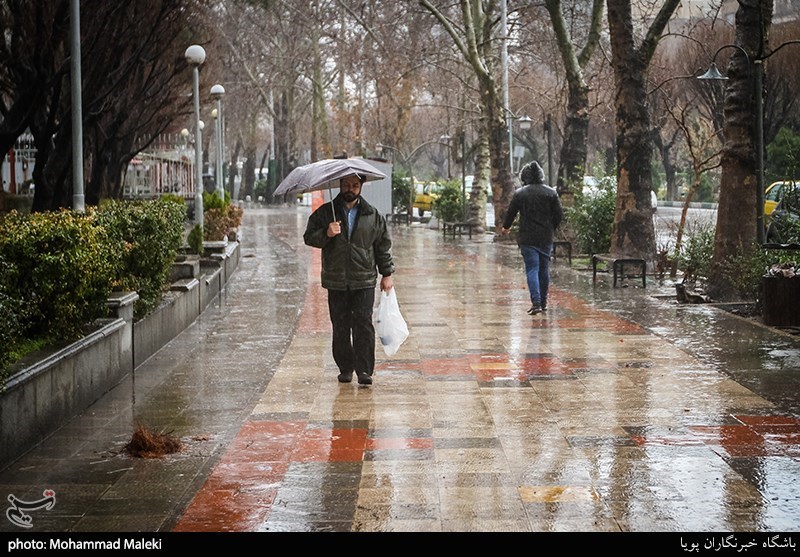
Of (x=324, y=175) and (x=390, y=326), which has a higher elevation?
(x=324, y=175)

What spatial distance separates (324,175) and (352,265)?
0.75 metres

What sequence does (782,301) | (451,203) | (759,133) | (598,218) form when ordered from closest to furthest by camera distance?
(782,301)
(759,133)
(598,218)
(451,203)

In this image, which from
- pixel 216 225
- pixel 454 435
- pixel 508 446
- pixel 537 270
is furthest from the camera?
pixel 216 225

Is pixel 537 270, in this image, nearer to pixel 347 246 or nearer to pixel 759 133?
pixel 759 133

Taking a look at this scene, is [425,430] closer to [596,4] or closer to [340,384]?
[340,384]

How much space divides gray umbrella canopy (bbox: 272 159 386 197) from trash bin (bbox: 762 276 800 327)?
5238mm

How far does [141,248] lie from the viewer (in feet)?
41.0

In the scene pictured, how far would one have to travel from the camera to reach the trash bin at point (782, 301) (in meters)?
13.1

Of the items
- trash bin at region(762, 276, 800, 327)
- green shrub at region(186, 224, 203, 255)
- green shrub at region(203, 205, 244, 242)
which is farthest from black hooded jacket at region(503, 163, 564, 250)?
green shrub at region(203, 205, 244, 242)

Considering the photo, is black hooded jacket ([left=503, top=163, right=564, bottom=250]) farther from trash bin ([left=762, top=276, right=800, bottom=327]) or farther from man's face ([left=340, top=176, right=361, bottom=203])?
man's face ([left=340, top=176, right=361, bottom=203])

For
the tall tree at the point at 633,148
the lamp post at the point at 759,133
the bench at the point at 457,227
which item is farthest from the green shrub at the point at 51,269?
the bench at the point at 457,227

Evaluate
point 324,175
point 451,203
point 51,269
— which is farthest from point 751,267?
point 451,203

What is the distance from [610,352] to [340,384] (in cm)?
299

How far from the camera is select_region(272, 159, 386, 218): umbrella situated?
9.79m
